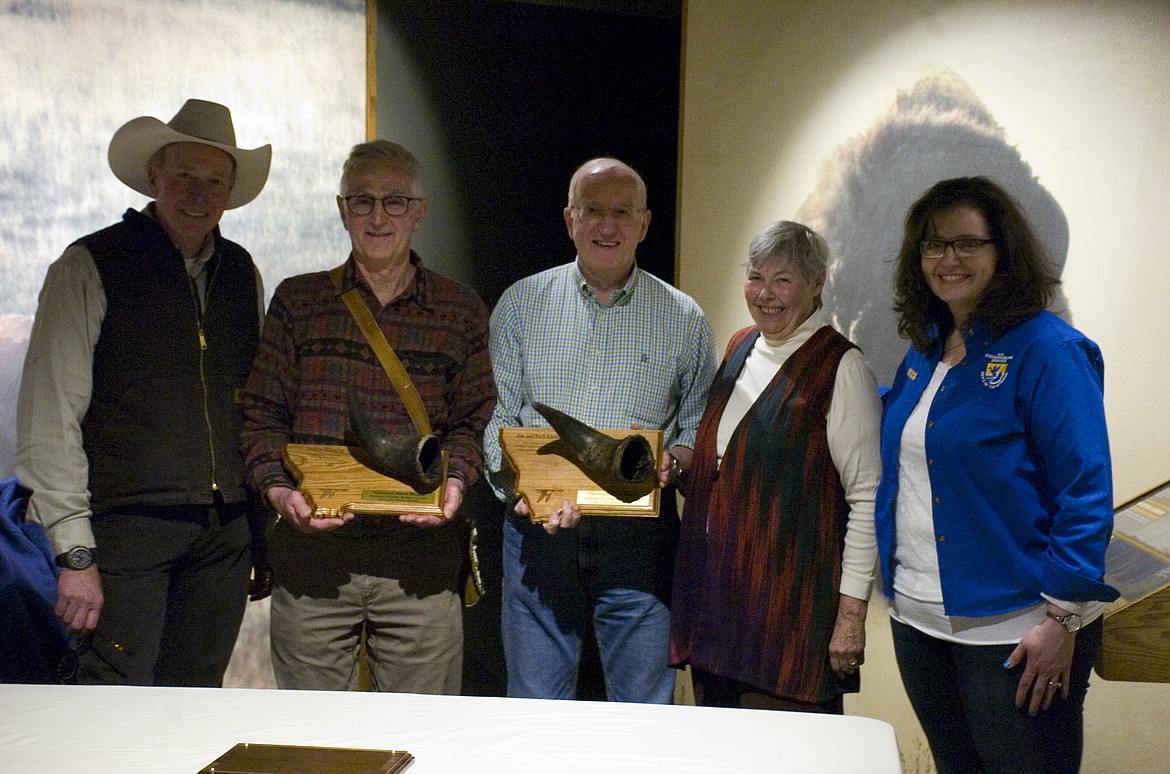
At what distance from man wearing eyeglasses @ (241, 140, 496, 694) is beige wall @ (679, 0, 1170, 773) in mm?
1497

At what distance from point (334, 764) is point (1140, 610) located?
178 cm

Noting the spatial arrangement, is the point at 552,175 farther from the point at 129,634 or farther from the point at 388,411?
the point at 129,634

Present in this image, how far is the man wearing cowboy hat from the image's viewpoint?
281 centimetres

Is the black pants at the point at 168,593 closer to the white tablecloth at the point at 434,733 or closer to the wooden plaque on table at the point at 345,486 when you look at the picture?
the wooden plaque on table at the point at 345,486

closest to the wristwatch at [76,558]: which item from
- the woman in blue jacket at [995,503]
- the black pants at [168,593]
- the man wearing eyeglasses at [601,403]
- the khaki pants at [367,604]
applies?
the black pants at [168,593]

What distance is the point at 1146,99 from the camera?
3080 millimetres

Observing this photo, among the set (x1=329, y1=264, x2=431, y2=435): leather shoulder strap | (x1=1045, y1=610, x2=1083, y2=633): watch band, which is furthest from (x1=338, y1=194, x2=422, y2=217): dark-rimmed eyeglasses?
(x1=1045, y1=610, x2=1083, y2=633): watch band

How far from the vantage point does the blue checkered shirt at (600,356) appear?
9.87ft

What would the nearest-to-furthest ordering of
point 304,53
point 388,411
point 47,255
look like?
point 388,411 < point 47,255 < point 304,53

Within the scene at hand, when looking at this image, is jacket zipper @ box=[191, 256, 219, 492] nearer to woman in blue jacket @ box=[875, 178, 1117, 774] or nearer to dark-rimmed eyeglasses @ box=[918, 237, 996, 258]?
woman in blue jacket @ box=[875, 178, 1117, 774]

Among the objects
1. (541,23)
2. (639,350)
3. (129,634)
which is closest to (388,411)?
(639,350)

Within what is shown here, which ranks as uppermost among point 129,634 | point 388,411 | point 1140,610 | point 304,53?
point 304,53

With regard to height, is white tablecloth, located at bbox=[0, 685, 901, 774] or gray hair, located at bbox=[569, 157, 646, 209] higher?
gray hair, located at bbox=[569, 157, 646, 209]

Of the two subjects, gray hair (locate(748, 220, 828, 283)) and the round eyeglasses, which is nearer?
gray hair (locate(748, 220, 828, 283))
